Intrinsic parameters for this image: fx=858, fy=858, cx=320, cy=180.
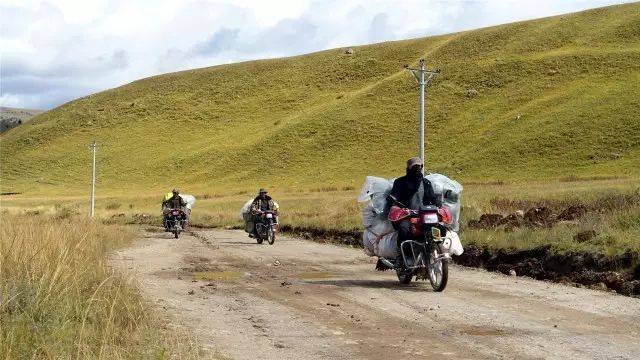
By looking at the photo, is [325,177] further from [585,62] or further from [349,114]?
[585,62]

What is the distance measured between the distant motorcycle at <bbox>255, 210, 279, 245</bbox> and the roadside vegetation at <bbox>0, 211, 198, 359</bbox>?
1495cm

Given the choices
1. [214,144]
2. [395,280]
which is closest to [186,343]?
[395,280]

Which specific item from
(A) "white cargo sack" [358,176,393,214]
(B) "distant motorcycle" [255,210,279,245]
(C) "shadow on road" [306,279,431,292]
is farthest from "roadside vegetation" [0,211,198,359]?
(B) "distant motorcycle" [255,210,279,245]

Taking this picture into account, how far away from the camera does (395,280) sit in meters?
14.2

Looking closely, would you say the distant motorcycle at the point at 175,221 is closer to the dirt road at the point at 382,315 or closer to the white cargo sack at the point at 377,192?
the dirt road at the point at 382,315

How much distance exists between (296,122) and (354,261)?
275ft

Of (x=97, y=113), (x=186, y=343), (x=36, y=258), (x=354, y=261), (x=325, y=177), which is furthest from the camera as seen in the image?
(x=97, y=113)

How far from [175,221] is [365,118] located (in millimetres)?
68209

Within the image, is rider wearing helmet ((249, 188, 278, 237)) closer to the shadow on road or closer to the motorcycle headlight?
the shadow on road

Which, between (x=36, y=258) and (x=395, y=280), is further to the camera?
(x=395, y=280)

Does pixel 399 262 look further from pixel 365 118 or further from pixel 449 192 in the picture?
pixel 365 118

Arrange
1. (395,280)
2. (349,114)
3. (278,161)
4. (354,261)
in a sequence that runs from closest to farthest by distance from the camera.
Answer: (395,280) → (354,261) → (278,161) → (349,114)

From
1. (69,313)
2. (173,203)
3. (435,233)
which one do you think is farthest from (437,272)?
(173,203)

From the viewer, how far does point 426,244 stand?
41.9 ft
